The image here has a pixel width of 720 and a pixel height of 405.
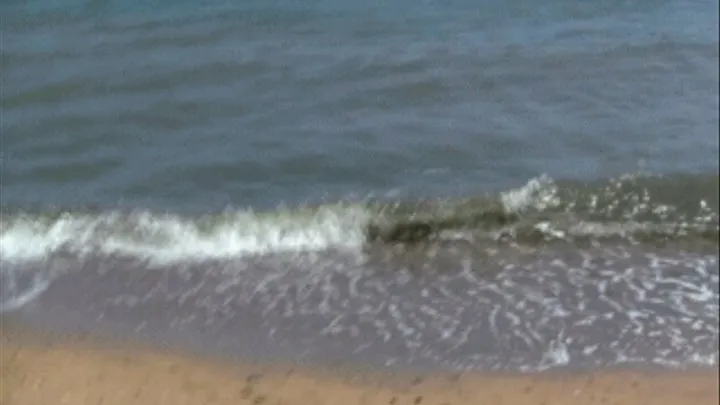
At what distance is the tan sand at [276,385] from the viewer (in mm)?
6184

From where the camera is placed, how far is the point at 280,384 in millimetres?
6496

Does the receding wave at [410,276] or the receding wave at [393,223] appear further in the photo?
the receding wave at [393,223]

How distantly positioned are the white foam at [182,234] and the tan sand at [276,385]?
131 centimetres

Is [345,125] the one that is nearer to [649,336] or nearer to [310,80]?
[310,80]

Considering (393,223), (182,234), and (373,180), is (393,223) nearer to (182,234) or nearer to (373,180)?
(373,180)

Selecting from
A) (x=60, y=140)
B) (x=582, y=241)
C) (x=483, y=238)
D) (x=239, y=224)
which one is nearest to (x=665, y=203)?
(x=582, y=241)

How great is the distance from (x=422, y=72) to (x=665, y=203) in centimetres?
297

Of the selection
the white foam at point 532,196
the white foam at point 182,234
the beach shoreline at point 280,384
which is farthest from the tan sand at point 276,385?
the white foam at point 532,196

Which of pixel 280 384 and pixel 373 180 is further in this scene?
pixel 373 180

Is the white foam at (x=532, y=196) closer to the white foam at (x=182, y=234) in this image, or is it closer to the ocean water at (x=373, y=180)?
the ocean water at (x=373, y=180)

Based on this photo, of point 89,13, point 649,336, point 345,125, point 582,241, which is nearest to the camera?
point 649,336

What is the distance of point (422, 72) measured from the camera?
1047 centimetres

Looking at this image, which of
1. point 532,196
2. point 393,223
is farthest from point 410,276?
point 532,196

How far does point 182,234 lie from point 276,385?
2.07 m
